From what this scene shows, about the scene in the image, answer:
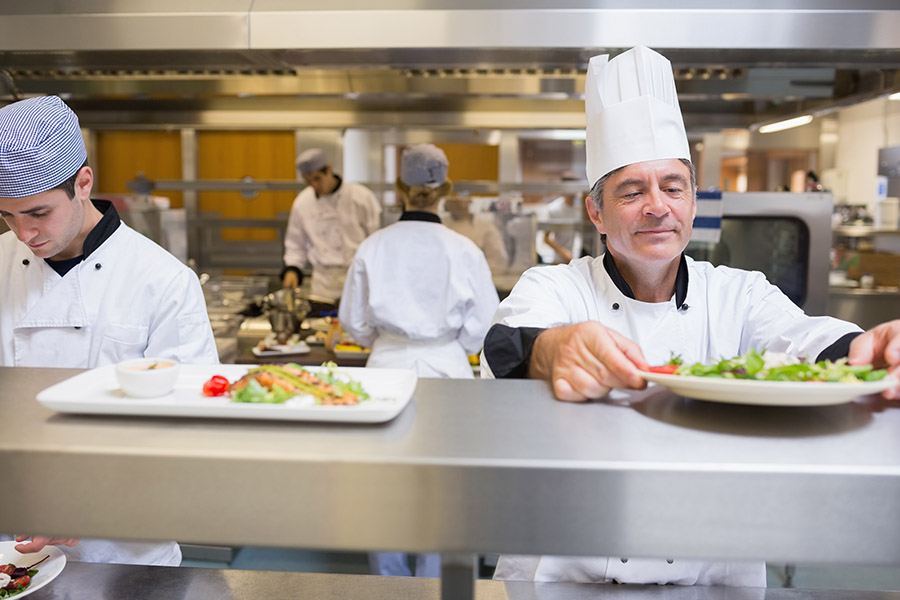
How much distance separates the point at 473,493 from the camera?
0.75 meters

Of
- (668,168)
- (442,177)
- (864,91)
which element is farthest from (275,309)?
(864,91)

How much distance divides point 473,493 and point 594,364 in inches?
11.3

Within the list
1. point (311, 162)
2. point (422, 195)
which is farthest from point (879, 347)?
point (311, 162)

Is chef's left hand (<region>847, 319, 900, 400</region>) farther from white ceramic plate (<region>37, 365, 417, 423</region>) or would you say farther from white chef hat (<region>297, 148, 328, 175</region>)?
white chef hat (<region>297, 148, 328, 175</region>)

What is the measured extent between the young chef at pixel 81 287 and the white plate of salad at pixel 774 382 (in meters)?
1.26

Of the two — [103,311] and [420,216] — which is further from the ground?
[420,216]

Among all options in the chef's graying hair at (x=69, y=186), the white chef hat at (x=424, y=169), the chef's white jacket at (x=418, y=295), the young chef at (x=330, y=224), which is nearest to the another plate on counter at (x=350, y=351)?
the chef's white jacket at (x=418, y=295)

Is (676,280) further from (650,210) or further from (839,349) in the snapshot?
(839,349)

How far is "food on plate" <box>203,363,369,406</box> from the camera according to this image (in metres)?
0.89

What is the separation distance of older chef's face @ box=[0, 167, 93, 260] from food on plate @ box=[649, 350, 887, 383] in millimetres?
1358

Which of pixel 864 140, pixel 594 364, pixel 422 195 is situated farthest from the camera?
pixel 864 140

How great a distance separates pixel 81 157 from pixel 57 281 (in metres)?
0.30

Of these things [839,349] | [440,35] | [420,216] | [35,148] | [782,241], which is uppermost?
[440,35]

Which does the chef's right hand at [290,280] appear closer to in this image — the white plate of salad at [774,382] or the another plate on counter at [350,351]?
the another plate on counter at [350,351]
